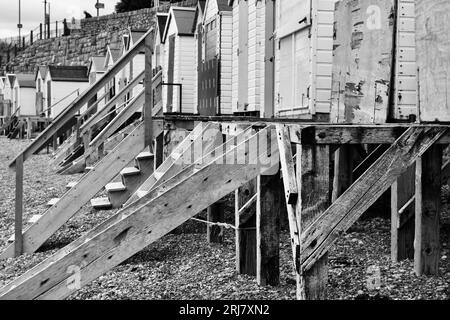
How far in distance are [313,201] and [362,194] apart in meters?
0.36

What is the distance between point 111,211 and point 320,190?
7377 mm

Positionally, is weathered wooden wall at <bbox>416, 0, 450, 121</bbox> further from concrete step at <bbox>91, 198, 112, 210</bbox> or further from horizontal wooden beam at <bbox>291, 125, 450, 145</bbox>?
concrete step at <bbox>91, 198, 112, 210</bbox>

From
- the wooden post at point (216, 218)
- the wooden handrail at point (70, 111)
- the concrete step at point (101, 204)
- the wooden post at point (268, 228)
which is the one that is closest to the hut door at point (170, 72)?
the concrete step at point (101, 204)

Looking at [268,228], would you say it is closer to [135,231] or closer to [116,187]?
[135,231]

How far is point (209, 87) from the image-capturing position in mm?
14953

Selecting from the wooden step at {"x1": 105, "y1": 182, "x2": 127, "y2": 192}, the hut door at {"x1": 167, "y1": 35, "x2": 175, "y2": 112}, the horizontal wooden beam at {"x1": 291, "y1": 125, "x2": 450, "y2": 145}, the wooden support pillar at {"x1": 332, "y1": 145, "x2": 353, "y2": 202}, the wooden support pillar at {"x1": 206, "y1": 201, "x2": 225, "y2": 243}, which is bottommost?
the wooden support pillar at {"x1": 206, "y1": 201, "x2": 225, "y2": 243}

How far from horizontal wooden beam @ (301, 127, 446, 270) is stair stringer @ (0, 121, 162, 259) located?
4.85m

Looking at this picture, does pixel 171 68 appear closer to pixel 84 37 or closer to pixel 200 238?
pixel 200 238

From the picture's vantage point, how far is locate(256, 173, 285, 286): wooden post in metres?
6.65

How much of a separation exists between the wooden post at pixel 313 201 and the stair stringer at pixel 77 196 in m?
4.70

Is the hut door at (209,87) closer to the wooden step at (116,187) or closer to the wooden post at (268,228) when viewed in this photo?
the wooden step at (116,187)

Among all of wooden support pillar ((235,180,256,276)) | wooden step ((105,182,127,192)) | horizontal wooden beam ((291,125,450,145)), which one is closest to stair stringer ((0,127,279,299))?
horizontal wooden beam ((291,125,450,145))

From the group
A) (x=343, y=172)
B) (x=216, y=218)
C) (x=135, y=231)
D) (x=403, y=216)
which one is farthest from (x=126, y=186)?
(x=135, y=231)
